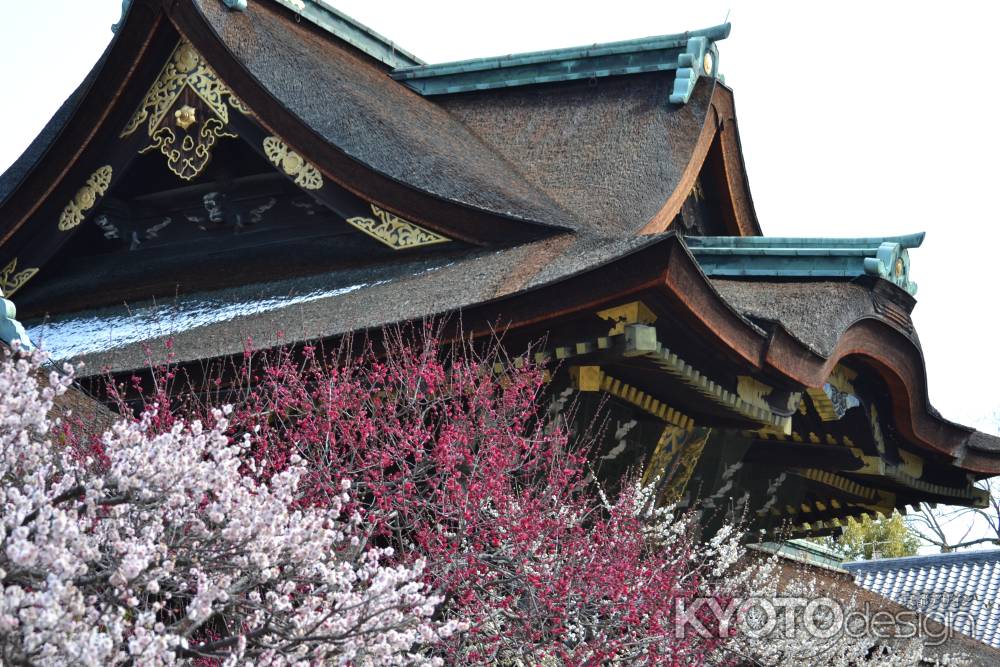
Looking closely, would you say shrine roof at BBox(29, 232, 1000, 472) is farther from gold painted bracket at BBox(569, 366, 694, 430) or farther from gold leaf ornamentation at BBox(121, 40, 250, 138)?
gold leaf ornamentation at BBox(121, 40, 250, 138)

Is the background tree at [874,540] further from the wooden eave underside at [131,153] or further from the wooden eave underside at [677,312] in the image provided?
the wooden eave underside at [131,153]

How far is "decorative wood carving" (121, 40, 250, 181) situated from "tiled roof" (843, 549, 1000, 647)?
12.4 meters

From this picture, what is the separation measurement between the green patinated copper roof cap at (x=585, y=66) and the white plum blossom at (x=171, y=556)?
7724mm

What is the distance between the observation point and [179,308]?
9.17m

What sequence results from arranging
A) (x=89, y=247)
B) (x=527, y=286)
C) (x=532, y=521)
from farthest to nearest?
(x=89, y=247) < (x=527, y=286) < (x=532, y=521)

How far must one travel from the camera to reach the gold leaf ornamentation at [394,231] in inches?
353

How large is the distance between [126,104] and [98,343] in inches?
92.2

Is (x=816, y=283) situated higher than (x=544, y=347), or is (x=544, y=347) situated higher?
(x=816, y=283)

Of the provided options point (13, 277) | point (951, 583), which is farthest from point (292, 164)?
point (951, 583)

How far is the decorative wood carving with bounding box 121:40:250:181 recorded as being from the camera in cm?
964

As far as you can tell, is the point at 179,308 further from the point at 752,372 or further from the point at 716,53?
the point at 716,53

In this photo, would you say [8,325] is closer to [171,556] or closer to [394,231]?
[171,556]

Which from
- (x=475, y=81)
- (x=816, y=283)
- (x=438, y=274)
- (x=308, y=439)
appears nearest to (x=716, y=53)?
(x=475, y=81)

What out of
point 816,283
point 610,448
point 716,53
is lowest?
point 610,448
